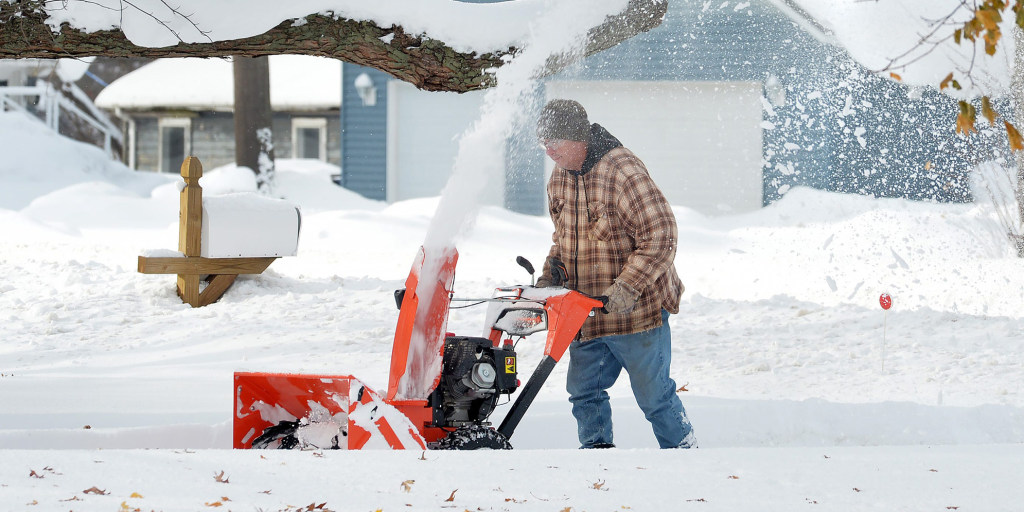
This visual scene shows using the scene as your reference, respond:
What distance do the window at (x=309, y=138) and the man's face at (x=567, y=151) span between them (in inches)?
739

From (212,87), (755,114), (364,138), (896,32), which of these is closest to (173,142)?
(212,87)

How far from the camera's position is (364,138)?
58.6 feet

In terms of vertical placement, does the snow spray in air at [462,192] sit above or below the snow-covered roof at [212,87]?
below

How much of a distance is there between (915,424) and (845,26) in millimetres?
11260

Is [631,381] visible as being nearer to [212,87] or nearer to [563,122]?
[563,122]

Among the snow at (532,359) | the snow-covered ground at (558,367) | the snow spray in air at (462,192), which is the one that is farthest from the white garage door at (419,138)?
the snow spray in air at (462,192)

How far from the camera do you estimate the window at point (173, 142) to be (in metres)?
23.2

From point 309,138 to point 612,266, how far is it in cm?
1974

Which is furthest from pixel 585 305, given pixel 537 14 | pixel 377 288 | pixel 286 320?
pixel 377 288

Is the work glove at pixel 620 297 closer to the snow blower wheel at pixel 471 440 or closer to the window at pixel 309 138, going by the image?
the snow blower wheel at pixel 471 440

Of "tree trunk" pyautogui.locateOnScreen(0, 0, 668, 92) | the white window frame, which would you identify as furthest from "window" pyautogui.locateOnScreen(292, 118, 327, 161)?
"tree trunk" pyautogui.locateOnScreen(0, 0, 668, 92)

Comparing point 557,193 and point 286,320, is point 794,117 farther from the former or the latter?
point 557,193

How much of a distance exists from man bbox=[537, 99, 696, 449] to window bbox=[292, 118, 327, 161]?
18733 mm

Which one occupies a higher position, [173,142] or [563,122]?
[173,142]
